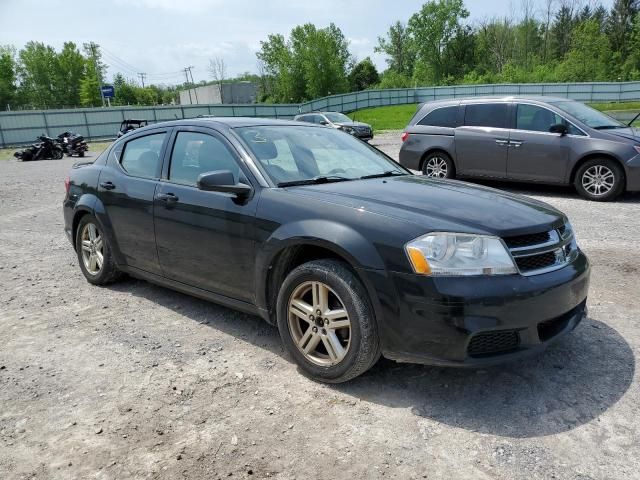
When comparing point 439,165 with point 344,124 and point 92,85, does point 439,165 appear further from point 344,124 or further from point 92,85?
point 92,85

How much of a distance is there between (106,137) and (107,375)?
3579 centimetres

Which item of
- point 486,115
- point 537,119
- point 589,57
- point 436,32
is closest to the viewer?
point 537,119

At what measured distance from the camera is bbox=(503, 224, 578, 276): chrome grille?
286 centimetres

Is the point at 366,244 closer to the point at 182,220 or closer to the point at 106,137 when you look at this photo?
the point at 182,220

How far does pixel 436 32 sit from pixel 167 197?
86.7 meters

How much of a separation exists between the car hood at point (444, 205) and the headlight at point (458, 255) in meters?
0.06

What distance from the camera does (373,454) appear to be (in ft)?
8.28

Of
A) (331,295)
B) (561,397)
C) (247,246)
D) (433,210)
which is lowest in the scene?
(561,397)

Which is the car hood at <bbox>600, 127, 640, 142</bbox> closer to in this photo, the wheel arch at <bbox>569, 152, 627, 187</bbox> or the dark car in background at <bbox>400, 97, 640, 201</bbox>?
the dark car in background at <bbox>400, 97, 640, 201</bbox>

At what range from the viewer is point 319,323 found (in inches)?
125

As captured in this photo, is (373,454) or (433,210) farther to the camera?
(433,210)

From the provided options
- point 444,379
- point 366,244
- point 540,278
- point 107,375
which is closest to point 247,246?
point 366,244

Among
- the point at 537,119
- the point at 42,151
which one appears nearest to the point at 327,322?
the point at 537,119

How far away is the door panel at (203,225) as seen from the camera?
142 inches
